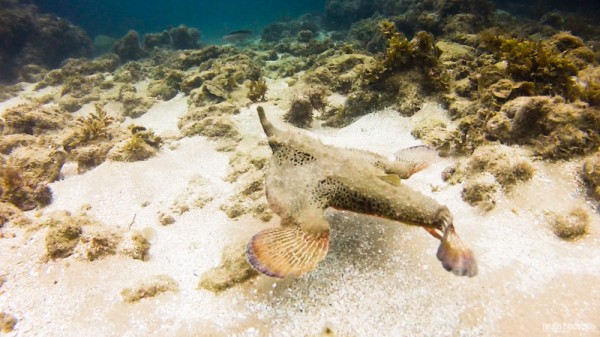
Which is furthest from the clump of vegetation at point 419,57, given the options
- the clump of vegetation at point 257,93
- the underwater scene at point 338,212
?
the clump of vegetation at point 257,93

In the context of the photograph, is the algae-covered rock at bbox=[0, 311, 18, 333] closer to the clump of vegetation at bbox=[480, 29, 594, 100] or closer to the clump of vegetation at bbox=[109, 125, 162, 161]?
the clump of vegetation at bbox=[109, 125, 162, 161]

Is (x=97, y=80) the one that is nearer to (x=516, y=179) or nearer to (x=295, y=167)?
(x=295, y=167)

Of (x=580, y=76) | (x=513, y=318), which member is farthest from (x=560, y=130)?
(x=513, y=318)

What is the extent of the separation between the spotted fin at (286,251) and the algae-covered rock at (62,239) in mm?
2940

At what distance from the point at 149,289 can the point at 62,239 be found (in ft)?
5.42

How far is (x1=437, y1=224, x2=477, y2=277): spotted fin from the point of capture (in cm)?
219

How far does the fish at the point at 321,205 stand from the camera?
2.28m

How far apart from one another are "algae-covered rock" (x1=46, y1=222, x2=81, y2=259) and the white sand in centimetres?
13

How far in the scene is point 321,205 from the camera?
270 cm

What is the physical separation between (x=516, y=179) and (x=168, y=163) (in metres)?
5.91

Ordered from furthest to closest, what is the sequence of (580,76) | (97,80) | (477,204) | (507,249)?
(97,80), (580,76), (477,204), (507,249)

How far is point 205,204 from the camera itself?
4457 millimetres

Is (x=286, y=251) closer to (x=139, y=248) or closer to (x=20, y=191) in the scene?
(x=139, y=248)

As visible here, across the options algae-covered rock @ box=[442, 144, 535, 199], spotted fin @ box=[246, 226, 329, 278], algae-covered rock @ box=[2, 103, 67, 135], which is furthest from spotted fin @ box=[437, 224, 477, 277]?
algae-covered rock @ box=[2, 103, 67, 135]
